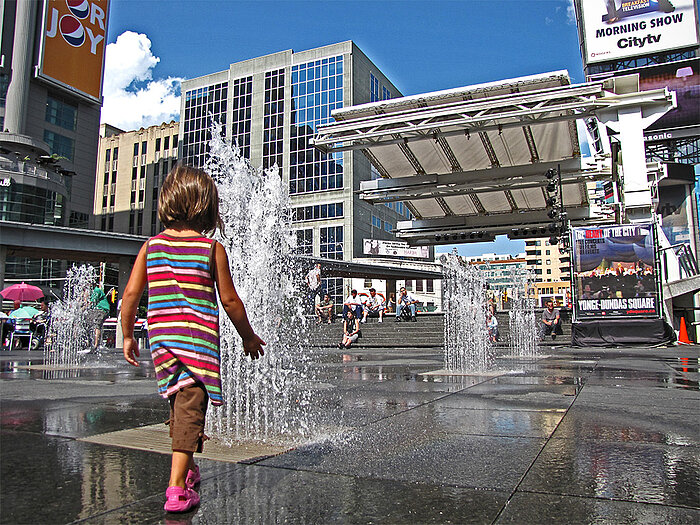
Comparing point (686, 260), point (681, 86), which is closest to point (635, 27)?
point (681, 86)

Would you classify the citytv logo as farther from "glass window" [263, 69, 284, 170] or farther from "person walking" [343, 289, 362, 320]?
"person walking" [343, 289, 362, 320]

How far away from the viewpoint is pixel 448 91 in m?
23.0

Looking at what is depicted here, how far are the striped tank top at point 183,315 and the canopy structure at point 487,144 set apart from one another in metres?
20.9

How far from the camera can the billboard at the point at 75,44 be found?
188 ft

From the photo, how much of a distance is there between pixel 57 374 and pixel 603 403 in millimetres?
7712

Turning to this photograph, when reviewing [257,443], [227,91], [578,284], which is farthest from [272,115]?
[257,443]

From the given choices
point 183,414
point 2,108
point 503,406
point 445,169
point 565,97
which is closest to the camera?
point 183,414

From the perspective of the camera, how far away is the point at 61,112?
60.8 m

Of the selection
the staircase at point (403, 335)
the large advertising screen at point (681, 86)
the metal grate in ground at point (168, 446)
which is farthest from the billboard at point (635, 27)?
the metal grate in ground at point (168, 446)

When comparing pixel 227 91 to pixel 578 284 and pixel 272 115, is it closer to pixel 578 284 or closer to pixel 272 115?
pixel 272 115

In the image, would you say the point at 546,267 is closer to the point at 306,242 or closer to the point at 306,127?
the point at 306,242

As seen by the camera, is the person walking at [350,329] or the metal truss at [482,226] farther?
the metal truss at [482,226]

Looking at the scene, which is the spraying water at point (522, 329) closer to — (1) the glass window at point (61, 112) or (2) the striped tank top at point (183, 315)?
(2) the striped tank top at point (183, 315)

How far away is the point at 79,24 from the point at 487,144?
5433 cm
